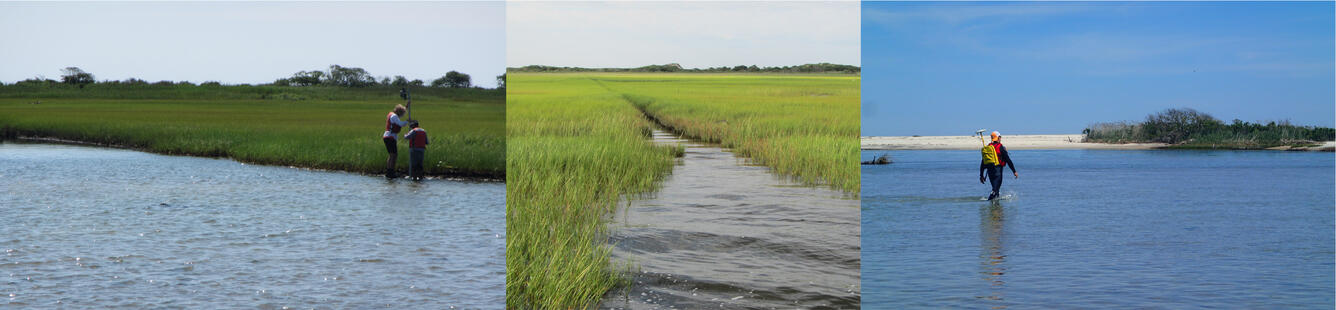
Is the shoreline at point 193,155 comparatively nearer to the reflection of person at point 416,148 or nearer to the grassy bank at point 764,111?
the reflection of person at point 416,148

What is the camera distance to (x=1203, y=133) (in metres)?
85.1

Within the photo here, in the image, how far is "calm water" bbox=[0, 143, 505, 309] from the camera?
11.7 meters

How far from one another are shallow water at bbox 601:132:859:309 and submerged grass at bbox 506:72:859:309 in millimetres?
464

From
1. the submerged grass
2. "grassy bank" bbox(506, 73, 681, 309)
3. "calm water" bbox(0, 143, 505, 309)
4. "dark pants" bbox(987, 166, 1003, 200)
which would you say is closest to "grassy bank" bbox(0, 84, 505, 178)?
"calm water" bbox(0, 143, 505, 309)

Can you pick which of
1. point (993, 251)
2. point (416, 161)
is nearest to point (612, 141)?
point (416, 161)

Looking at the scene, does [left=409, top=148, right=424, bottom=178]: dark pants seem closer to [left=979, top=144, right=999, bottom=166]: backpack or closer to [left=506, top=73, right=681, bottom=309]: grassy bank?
[left=506, top=73, right=681, bottom=309]: grassy bank

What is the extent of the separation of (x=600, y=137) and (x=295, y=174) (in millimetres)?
12719

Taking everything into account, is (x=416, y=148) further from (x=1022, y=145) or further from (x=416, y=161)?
(x=1022, y=145)

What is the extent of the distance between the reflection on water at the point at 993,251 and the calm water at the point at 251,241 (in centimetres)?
646

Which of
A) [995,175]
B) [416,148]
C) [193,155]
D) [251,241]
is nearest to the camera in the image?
[251,241]

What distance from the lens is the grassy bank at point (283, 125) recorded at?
30.9 m

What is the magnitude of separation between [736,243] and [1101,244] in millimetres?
10131

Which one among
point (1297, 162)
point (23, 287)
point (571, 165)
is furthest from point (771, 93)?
point (1297, 162)

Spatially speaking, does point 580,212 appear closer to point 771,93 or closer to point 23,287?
point 23,287
